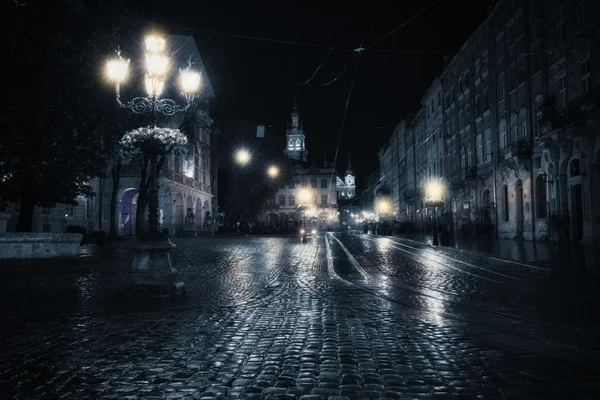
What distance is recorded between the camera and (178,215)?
4784 cm

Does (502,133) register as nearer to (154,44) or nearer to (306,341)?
(154,44)

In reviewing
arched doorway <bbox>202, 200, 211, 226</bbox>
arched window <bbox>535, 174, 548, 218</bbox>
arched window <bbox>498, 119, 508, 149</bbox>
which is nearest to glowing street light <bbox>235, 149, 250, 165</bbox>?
arched doorway <bbox>202, 200, 211, 226</bbox>

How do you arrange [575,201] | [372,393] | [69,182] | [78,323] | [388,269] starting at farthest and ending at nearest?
[575,201] → [69,182] → [388,269] → [78,323] → [372,393]

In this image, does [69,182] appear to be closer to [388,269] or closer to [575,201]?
[388,269]

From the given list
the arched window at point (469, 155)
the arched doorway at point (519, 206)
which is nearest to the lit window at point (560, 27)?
the arched doorway at point (519, 206)

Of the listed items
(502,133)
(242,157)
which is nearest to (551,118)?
(502,133)

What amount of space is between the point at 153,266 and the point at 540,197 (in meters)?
24.6

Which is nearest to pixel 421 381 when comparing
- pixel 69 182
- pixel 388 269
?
pixel 388 269

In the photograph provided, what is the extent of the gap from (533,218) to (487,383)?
26.9m

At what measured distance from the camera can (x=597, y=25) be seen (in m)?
21.8

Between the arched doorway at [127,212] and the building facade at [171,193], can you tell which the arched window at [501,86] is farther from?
the arched doorway at [127,212]

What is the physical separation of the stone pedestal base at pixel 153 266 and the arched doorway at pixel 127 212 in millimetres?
35916

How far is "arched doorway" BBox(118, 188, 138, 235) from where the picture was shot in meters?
44.4

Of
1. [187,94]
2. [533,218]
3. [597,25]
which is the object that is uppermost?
[597,25]
